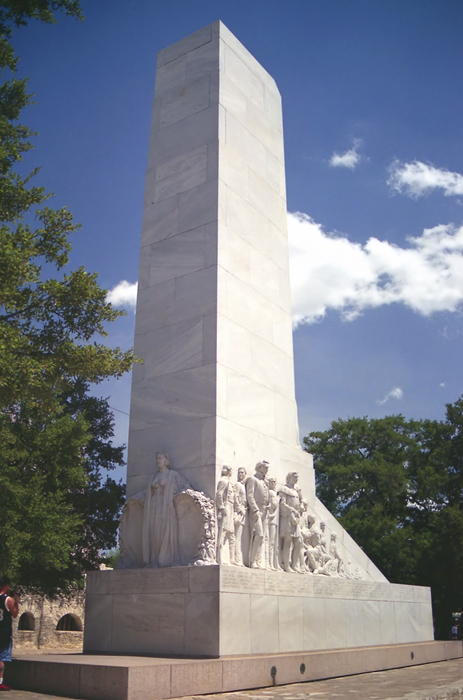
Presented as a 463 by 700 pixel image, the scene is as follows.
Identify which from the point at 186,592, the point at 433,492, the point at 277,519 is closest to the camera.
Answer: the point at 186,592

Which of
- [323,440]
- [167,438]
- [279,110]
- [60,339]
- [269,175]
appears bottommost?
[167,438]

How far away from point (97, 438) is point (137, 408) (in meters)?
9.65

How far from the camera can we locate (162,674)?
9.59 m

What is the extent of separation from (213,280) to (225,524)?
5691mm

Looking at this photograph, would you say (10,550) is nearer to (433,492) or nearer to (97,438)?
(97,438)

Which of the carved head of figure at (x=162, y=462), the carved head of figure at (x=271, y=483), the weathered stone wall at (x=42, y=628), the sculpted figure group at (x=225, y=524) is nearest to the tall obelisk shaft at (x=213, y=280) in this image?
the carved head of figure at (x=162, y=462)

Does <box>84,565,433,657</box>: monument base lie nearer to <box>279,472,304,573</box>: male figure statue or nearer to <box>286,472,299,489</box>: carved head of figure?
<box>279,472,304,573</box>: male figure statue

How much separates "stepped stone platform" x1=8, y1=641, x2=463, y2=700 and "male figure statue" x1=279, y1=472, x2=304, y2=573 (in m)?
2.00

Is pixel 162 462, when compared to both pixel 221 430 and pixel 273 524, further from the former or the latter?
pixel 273 524

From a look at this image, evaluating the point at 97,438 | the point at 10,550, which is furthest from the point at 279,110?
the point at 10,550

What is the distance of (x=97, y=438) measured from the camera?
2486 centimetres

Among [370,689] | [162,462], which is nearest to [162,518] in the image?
[162,462]

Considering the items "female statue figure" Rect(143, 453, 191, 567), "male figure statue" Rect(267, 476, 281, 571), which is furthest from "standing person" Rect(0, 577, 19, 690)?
"male figure statue" Rect(267, 476, 281, 571)

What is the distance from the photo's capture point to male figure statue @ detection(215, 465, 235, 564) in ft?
43.3
